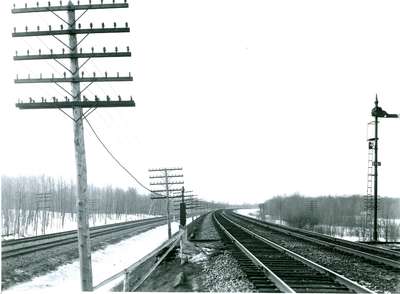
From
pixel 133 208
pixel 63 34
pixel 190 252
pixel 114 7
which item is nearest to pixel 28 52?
pixel 63 34

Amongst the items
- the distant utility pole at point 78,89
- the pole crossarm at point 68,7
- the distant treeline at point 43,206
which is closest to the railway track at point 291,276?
the distant utility pole at point 78,89

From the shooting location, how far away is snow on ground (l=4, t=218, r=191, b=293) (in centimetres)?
1423

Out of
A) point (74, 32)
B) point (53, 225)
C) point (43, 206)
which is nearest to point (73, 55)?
point (74, 32)

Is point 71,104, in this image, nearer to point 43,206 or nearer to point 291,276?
point 291,276

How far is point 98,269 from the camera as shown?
62.6 ft

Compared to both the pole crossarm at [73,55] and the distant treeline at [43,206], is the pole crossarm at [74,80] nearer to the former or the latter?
the pole crossarm at [73,55]

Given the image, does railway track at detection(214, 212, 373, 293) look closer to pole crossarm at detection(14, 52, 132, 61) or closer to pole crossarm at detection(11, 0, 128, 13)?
pole crossarm at detection(14, 52, 132, 61)

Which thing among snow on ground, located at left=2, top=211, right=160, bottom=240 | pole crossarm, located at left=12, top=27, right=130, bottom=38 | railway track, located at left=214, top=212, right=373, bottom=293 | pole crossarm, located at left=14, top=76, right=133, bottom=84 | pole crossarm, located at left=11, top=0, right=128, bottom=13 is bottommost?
snow on ground, located at left=2, top=211, right=160, bottom=240

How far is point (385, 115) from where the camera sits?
23.0 m

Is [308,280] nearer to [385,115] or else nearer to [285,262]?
[285,262]

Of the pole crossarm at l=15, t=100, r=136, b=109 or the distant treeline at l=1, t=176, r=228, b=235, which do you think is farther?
the distant treeline at l=1, t=176, r=228, b=235

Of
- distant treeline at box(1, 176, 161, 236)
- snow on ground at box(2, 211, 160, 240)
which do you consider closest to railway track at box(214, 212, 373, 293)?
snow on ground at box(2, 211, 160, 240)

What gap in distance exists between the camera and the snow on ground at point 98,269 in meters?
14.2

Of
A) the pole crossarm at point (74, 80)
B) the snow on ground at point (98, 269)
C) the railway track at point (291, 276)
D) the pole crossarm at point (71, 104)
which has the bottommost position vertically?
the snow on ground at point (98, 269)
